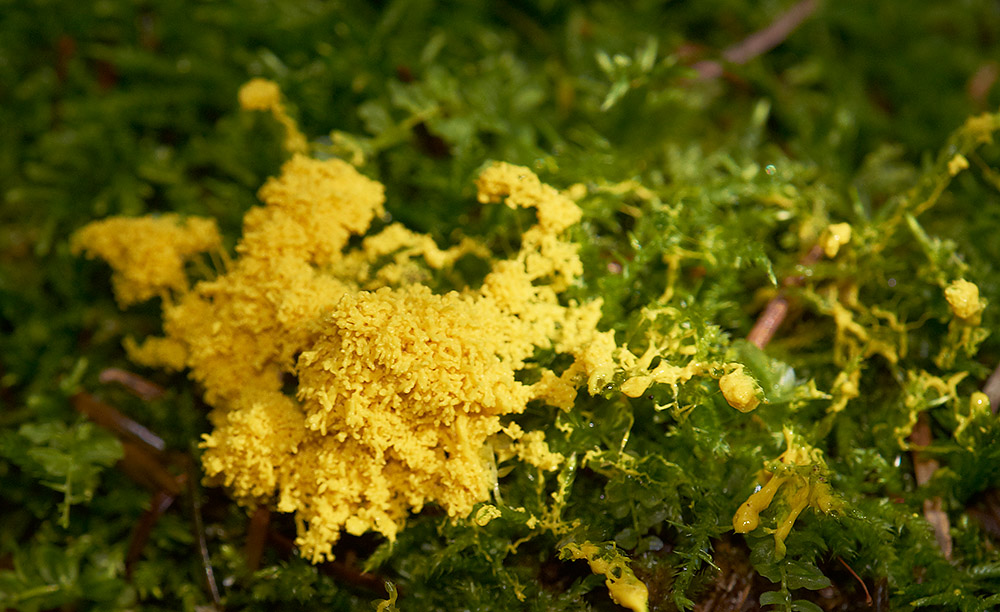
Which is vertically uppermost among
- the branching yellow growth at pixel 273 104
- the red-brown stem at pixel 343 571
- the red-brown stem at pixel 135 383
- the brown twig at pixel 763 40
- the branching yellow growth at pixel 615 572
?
the brown twig at pixel 763 40

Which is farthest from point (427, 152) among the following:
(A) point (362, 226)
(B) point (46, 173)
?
(B) point (46, 173)

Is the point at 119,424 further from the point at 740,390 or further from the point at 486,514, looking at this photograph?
the point at 740,390

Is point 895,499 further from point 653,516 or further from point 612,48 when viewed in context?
point 612,48

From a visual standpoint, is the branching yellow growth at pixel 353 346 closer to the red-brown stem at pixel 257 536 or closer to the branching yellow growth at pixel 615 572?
the red-brown stem at pixel 257 536

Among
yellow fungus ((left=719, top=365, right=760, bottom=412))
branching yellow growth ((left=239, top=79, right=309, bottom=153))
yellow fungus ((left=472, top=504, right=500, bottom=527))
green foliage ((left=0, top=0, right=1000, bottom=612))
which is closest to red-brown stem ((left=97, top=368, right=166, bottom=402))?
green foliage ((left=0, top=0, right=1000, bottom=612))

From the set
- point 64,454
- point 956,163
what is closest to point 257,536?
point 64,454

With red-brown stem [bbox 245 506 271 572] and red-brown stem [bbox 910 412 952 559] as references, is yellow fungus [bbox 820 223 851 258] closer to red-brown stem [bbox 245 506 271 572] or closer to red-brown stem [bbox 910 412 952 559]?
red-brown stem [bbox 910 412 952 559]

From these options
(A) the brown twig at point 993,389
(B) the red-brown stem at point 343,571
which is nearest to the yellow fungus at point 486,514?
(B) the red-brown stem at point 343,571
